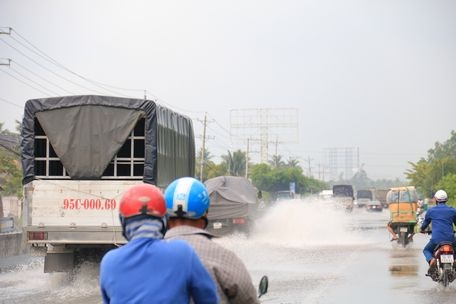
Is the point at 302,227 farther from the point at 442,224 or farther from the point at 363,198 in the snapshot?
the point at 363,198

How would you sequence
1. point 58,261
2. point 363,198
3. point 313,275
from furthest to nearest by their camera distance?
point 363,198
point 313,275
point 58,261

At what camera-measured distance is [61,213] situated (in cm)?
1705

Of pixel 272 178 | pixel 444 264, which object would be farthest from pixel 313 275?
pixel 272 178

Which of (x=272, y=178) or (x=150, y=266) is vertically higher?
(x=272, y=178)

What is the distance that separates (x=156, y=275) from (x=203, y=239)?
0.63 meters

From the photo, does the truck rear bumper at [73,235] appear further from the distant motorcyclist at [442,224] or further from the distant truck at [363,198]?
the distant truck at [363,198]

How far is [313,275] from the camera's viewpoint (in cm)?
1972

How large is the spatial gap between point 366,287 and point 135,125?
16.1ft

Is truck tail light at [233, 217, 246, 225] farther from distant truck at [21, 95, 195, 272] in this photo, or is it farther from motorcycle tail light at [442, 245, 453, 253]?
motorcycle tail light at [442, 245, 453, 253]

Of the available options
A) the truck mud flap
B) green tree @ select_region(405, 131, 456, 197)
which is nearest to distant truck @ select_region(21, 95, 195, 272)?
the truck mud flap

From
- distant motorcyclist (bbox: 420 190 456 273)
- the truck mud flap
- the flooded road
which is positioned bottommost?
the flooded road

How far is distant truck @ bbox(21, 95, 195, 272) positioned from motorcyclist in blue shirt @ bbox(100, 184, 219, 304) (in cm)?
1238

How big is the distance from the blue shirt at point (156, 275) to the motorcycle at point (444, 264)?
11.4 meters

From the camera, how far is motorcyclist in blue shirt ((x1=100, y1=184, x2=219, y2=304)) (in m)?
4.36
